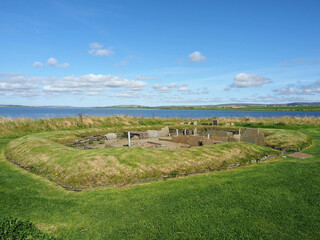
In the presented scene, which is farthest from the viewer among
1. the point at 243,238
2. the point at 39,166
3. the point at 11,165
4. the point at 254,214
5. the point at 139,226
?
the point at 11,165

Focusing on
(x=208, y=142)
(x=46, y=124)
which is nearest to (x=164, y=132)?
(x=208, y=142)

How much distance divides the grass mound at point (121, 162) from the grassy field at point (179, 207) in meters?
0.64

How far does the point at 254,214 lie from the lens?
19.1 feet

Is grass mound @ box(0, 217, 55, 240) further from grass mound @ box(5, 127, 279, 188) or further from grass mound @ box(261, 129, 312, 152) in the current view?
grass mound @ box(261, 129, 312, 152)

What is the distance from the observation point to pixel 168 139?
64.7 feet

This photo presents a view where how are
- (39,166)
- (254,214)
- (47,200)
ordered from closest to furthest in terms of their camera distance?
(254,214), (47,200), (39,166)

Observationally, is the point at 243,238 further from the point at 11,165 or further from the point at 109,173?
the point at 11,165

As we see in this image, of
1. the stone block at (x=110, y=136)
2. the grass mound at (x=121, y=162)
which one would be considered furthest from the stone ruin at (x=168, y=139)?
the grass mound at (x=121, y=162)

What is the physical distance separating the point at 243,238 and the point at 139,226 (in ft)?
8.39

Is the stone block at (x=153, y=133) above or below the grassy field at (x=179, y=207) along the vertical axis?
above

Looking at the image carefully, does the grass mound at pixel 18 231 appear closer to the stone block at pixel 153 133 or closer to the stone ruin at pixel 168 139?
the stone ruin at pixel 168 139

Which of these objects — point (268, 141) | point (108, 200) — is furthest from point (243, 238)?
point (268, 141)

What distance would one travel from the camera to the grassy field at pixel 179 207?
507cm

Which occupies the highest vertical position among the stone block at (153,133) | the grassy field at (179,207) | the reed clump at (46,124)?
the reed clump at (46,124)
